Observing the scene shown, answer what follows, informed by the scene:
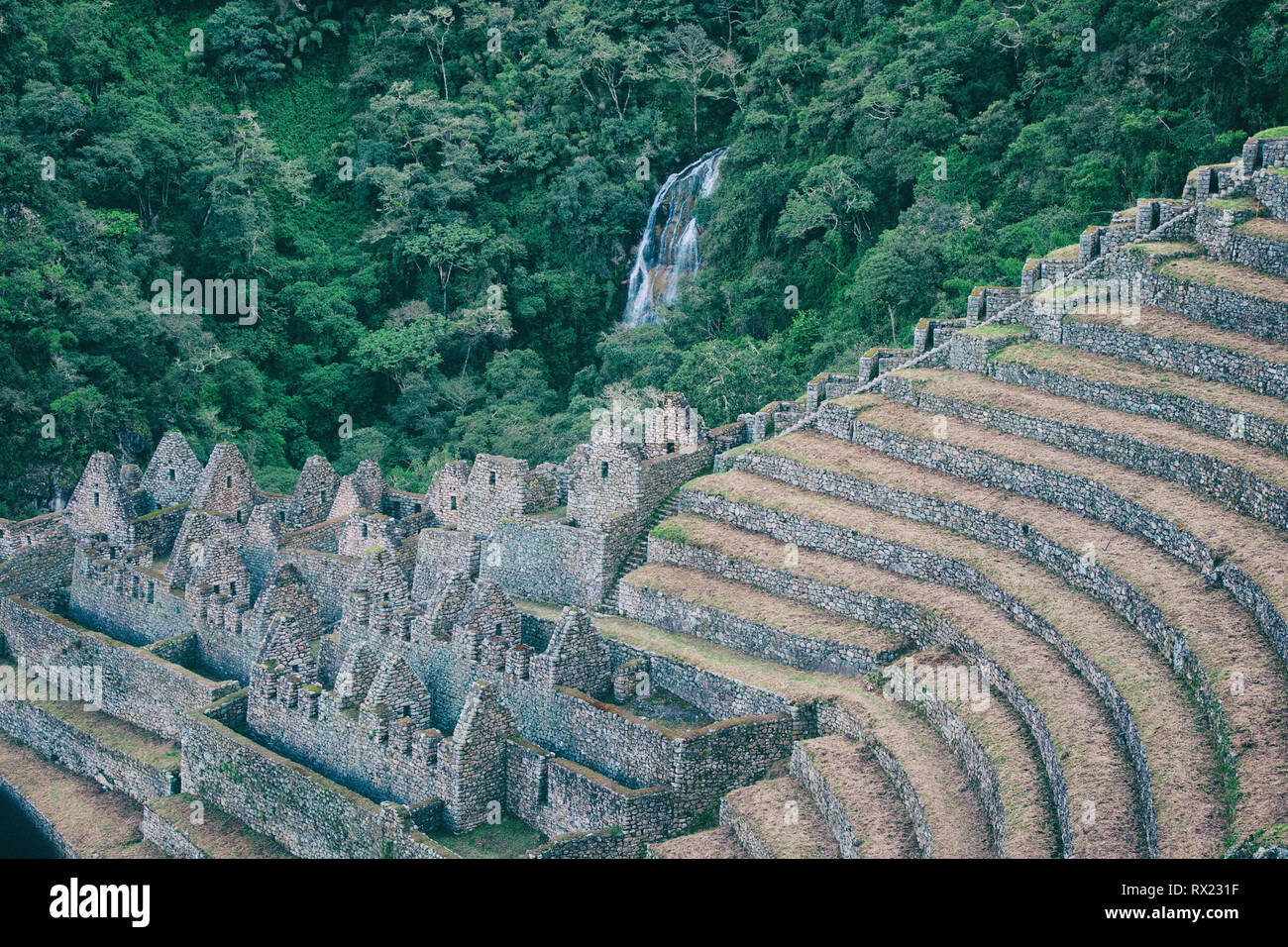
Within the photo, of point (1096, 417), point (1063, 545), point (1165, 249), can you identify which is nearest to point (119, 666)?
point (1063, 545)

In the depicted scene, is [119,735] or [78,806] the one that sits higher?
[119,735]

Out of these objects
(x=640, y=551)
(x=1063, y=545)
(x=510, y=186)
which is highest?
(x=510, y=186)

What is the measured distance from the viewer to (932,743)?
743 inches

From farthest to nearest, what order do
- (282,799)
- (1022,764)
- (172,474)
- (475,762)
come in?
1. (172,474)
2. (282,799)
3. (475,762)
4. (1022,764)

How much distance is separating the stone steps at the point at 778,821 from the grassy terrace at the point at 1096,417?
682cm

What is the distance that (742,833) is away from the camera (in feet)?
61.3

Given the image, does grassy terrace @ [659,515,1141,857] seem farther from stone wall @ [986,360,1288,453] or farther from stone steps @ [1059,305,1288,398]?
stone steps @ [1059,305,1288,398]

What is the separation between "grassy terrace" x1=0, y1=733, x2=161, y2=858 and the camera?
24.4 m

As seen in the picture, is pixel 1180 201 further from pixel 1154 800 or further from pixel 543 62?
pixel 543 62

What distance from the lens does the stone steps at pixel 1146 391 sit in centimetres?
1991

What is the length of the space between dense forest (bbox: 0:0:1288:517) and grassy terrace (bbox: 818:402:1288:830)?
1015cm

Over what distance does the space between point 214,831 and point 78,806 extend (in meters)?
4.43

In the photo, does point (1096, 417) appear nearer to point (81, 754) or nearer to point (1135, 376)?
point (1135, 376)

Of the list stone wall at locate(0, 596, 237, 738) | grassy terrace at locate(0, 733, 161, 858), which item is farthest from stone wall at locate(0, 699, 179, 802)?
stone wall at locate(0, 596, 237, 738)
